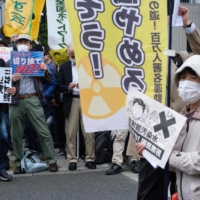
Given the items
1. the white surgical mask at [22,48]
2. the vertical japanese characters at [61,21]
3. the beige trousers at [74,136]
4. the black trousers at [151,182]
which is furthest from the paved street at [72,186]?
the vertical japanese characters at [61,21]

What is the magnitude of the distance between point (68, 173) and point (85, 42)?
4175mm

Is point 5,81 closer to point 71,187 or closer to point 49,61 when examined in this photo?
point 71,187

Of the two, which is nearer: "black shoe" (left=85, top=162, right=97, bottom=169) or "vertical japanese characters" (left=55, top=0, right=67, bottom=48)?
"black shoe" (left=85, top=162, right=97, bottom=169)

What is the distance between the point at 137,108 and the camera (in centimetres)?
337

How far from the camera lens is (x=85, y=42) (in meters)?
3.68

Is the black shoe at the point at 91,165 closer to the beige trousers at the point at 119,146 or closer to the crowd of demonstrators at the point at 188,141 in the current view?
the beige trousers at the point at 119,146

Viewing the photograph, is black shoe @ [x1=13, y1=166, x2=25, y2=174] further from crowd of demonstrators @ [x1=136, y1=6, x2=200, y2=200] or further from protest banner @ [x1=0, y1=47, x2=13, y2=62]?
crowd of demonstrators @ [x1=136, y1=6, x2=200, y2=200]

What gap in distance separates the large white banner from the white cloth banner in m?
5.86

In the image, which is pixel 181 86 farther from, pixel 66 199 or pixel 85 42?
pixel 66 199

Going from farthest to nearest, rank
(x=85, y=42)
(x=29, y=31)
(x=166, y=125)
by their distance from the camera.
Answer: (x=29, y=31) < (x=85, y=42) < (x=166, y=125)

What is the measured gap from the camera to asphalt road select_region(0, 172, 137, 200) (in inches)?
245

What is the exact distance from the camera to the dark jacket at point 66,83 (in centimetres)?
777

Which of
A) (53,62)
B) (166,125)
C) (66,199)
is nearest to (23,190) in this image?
(66,199)

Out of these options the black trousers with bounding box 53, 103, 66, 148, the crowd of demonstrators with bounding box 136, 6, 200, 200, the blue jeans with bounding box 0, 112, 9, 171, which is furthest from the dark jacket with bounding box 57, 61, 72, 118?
the crowd of demonstrators with bounding box 136, 6, 200, 200
